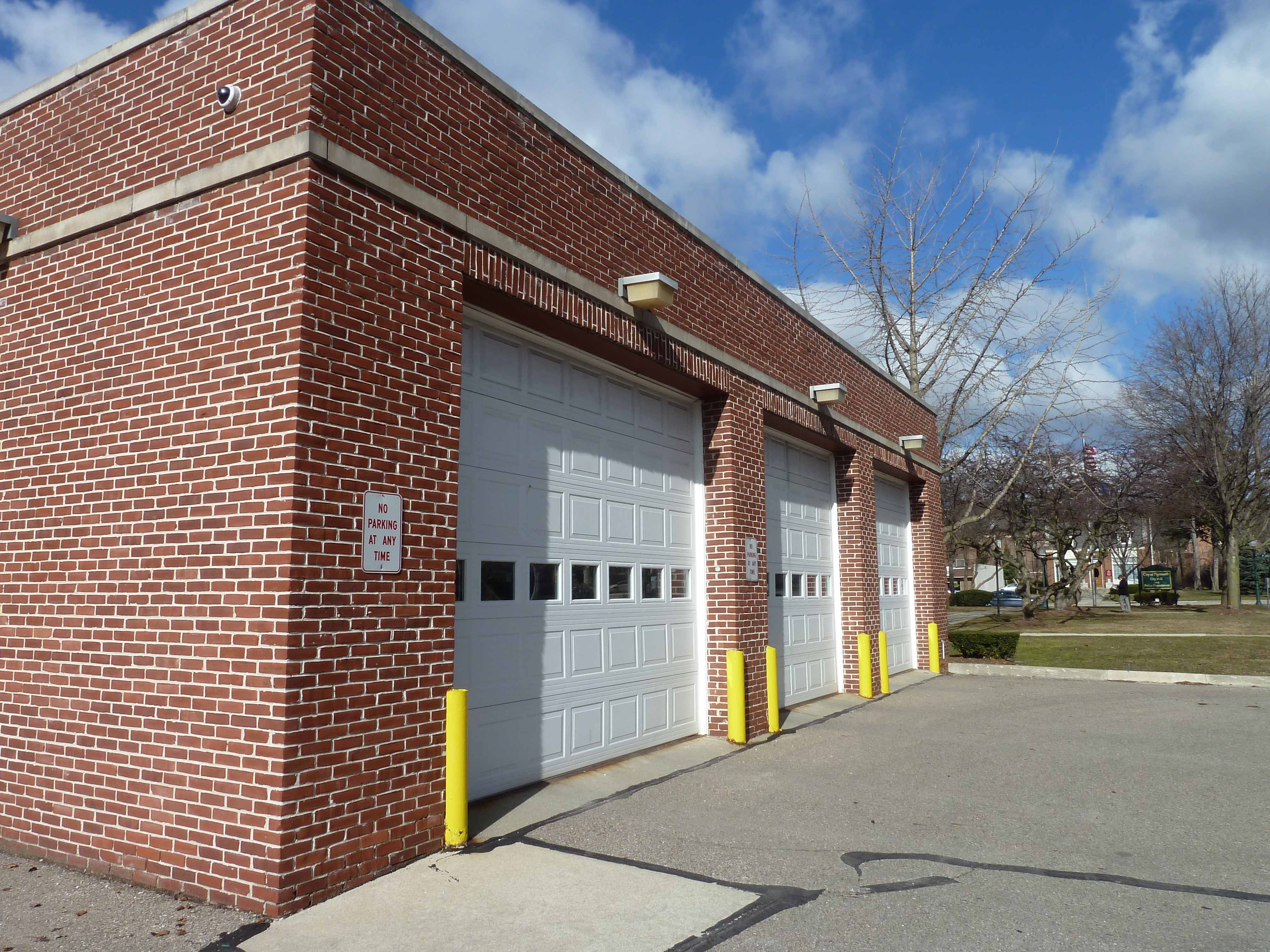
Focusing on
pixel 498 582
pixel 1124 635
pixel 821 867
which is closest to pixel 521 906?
pixel 821 867

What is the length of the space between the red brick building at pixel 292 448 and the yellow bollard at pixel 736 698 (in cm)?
148

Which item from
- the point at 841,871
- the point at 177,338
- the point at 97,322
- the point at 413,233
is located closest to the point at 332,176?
the point at 413,233

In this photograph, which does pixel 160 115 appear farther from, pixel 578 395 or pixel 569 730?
pixel 569 730

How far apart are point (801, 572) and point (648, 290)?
5.76 metres

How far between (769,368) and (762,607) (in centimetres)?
308

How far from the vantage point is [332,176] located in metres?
5.41

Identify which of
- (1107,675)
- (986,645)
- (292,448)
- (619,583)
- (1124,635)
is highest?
(292,448)

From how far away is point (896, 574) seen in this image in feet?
55.3

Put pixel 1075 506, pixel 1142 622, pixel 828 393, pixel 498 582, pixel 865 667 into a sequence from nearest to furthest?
pixel 498 582 → pixel 828 393 → pixel 865 667 → pixel 1142 622 → pixel 1075 506

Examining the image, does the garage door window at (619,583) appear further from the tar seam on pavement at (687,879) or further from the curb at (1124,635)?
the curb at (1124,635)

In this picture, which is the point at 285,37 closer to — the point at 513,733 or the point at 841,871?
the point at 513,733

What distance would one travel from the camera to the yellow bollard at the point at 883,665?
14.0 metres

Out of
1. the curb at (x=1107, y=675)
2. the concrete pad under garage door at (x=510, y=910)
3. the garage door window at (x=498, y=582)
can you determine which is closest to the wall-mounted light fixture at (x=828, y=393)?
the garage door window at (x=498, y=582)

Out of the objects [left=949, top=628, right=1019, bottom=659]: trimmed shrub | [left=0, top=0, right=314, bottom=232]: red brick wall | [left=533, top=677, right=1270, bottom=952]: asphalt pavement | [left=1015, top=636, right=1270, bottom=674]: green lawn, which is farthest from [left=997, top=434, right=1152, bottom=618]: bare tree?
[left=0, top=0, right=314, bottom=232]: red brick wall
